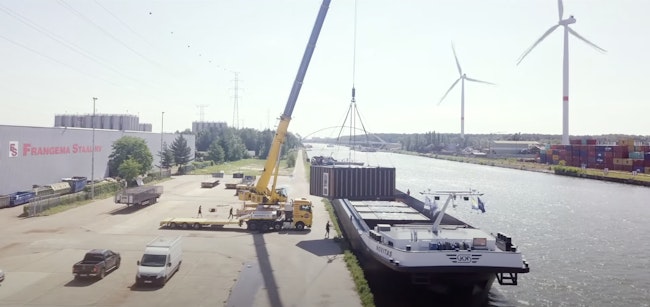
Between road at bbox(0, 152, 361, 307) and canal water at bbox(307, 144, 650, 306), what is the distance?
8.08 m

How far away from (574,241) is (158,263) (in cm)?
2524

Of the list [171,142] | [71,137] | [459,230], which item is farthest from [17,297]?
[171,142]

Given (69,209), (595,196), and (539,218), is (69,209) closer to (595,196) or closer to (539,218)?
(539,218)

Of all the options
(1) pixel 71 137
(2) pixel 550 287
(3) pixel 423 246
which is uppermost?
(1) pixel 71 137

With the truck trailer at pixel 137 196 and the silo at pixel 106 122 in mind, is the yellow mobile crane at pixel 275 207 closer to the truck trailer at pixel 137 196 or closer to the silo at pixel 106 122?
the truck trailer at pixel 137 196

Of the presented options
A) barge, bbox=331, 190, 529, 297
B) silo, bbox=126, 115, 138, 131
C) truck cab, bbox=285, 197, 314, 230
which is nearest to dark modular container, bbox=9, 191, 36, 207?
truck cab, bbox=285, 197, 314, 230

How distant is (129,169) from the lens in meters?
50.4

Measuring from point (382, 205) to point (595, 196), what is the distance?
33.0 m

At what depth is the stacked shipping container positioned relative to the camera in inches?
3390

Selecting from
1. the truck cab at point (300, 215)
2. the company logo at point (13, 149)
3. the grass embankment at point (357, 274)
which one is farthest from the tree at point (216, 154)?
the truck cab at point (300, 215)

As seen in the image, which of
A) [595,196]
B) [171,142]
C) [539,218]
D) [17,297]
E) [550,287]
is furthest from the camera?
[171,142]

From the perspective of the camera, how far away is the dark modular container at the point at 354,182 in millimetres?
32688

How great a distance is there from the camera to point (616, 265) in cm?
2500

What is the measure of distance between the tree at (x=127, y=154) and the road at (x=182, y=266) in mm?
20572
